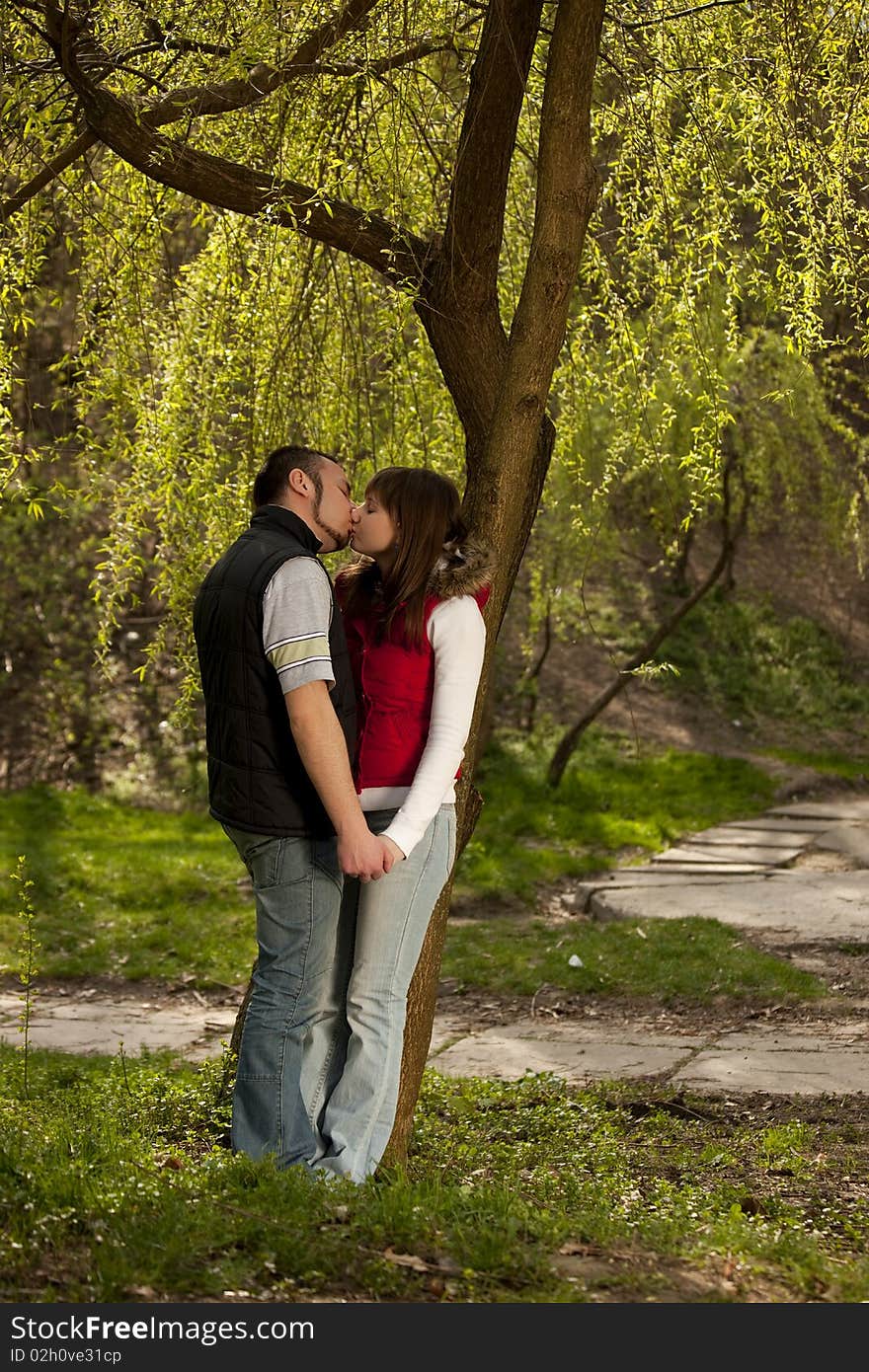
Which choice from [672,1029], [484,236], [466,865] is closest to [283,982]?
[484,236]

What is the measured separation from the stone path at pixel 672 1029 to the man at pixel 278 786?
8.33ft

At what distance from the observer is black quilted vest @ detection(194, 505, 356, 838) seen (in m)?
3.61

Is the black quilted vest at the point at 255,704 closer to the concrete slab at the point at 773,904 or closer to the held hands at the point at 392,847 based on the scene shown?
the held hands at the point at 392,847

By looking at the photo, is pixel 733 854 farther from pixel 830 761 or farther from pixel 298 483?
pixel 298 483

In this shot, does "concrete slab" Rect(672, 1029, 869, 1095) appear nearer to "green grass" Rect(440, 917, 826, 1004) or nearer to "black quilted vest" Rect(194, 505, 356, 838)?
"green grass" Rect(440, 917, 826, 1004)

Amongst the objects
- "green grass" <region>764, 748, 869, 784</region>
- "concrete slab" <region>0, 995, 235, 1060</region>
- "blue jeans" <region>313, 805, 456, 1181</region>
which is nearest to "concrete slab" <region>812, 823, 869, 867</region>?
"green grass" <region>764, 748, 869, 784</region>

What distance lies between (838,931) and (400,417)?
4135 millimetres

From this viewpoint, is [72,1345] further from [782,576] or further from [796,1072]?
[782,576]

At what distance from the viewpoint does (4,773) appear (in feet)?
43.8

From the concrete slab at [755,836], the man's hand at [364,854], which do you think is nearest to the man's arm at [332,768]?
the man's hand at [364,854]

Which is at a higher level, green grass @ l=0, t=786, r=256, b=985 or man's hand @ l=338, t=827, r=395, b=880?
man's hand @ l=338, t=827, r=395, b=880

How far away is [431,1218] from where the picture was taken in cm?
335

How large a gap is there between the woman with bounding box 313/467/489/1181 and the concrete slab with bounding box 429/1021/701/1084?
2.44 meters

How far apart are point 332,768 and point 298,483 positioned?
2.65 ft
